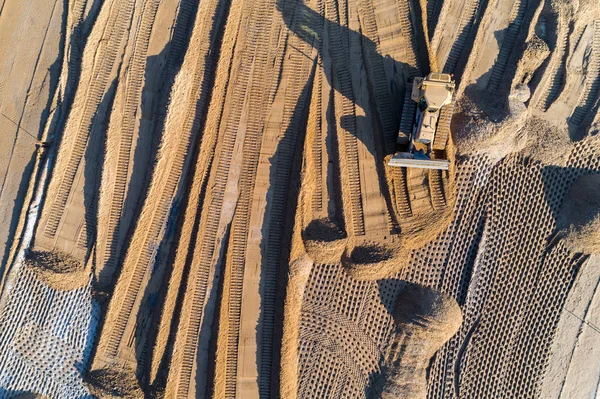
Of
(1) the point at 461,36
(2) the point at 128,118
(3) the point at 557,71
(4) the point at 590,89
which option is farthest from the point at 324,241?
(4) the point at 590,89

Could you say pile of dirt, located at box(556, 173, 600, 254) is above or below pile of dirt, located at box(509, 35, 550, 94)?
below

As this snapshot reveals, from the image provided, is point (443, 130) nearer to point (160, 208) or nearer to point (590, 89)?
point (590, 89)

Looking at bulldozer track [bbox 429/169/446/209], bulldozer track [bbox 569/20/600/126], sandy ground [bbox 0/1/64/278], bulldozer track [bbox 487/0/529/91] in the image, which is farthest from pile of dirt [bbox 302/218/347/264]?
sandy ground [bbox 0/1/64/278]

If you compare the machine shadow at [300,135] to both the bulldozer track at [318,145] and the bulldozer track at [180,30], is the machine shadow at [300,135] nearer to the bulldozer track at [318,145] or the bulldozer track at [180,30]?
the bulldozer track at [318,145]

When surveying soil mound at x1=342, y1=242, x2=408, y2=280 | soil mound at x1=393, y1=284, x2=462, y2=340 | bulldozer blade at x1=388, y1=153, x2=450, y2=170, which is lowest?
soil mound at x1=393, y1=284, x2=462, y2=340

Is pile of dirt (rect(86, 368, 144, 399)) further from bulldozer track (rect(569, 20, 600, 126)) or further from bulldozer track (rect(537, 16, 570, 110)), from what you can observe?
bulldozer track (rect(569, 20, 600, 126))

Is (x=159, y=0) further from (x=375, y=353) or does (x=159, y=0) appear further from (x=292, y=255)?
(x=375, y=353)

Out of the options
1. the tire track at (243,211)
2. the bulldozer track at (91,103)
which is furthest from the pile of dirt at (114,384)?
the bulldozer track at (91,103)
